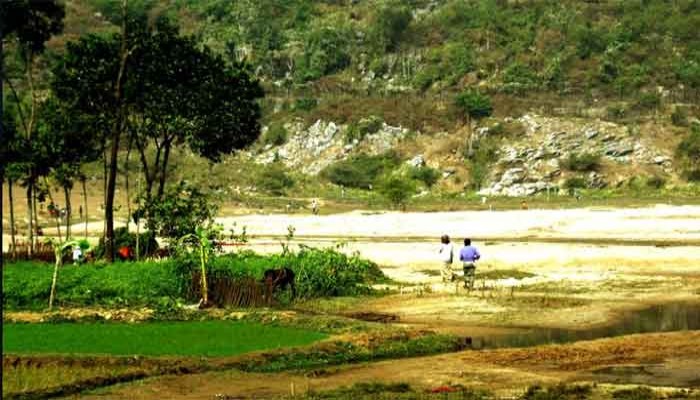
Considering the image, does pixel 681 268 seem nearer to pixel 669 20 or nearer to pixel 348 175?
pixel 348 175

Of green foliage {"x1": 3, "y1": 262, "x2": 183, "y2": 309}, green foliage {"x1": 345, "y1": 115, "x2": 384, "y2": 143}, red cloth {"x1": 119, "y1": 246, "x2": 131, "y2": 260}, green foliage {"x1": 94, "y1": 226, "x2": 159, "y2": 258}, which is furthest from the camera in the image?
green foliage {"x1": 345, "y1": 115, "x2": 384, "y2": 143}

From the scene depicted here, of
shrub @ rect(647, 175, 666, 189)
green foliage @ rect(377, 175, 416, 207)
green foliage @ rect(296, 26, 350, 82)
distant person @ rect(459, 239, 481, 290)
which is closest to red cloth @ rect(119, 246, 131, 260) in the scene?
distant person @ rect(459, 239, 481, 290)

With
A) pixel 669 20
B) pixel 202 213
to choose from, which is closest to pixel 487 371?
pixel 202 213

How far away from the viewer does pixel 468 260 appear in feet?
111

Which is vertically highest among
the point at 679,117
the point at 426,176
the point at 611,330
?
the point at 679,117

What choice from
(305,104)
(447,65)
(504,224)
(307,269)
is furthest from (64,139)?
(447,65)

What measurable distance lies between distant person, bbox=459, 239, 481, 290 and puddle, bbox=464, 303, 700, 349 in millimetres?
5782

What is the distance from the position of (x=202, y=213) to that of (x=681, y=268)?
1875cm

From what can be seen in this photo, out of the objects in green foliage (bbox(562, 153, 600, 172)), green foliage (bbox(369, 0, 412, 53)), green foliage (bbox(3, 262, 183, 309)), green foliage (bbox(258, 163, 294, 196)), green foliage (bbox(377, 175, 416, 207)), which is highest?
green foliage (bbox(369, 0, 412, 53))

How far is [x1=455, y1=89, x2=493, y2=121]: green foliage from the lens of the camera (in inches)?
4483

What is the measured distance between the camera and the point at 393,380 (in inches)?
779

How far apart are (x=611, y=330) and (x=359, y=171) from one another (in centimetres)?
8183

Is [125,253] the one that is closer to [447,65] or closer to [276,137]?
[276,137]

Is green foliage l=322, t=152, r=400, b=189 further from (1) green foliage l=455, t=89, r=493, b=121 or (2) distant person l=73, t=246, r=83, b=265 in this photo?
(2) distant person l=73, t=246, r=83, b=265
